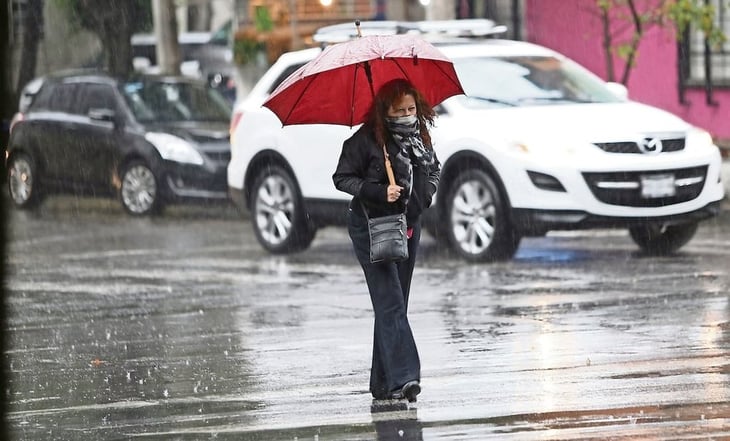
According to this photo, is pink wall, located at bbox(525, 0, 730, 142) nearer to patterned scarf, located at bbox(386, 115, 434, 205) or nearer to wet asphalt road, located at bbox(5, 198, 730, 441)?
wet asphalt road, located at bbox(5, 198, 730, 441)

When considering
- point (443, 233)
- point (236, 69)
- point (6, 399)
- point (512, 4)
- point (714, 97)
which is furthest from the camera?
point (236, 69)

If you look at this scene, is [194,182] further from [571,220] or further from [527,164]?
[571,220]

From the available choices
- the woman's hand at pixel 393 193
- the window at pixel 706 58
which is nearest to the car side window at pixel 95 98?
the window at pixel 706 58

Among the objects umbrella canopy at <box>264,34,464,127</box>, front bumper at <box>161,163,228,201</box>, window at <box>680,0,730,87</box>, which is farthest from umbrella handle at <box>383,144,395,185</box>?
window at <box>680,0,730,87</box>

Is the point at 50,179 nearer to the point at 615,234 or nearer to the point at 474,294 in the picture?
the point at 615,234

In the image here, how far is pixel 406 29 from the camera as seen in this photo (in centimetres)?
1523

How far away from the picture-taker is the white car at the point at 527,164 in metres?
13.7

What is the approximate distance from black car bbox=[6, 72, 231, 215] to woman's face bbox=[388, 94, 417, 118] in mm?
11465

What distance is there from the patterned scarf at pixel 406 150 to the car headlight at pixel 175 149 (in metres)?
11.5

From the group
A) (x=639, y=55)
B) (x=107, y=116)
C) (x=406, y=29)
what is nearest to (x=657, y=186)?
(x=406, y=29)

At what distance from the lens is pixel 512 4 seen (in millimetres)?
27000

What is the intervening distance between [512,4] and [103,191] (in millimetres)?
8574

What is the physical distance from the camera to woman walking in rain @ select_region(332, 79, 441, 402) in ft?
27.0

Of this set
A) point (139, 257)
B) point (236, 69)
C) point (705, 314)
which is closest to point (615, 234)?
point (139, 257)
